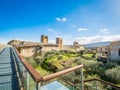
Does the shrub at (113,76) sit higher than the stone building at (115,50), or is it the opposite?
the stone building at (115,50)

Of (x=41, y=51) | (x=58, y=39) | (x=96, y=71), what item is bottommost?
(x=96, y=71)

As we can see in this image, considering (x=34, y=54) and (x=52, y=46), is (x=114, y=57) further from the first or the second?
(x=52, y=46)

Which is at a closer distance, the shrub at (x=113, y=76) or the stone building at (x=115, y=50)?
the shrub at (x=113, y=76)

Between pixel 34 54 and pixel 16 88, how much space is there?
2466 cm

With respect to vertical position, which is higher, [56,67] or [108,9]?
[108,9]

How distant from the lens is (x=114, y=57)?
65.2 ft

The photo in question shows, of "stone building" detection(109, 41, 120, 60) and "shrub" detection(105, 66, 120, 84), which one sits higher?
"stone building" detection(109, 41, 120, 60)

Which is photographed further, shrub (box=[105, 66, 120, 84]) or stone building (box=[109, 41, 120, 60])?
stone building (box=[109, 41, 120, 60])

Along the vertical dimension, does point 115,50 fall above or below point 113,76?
above

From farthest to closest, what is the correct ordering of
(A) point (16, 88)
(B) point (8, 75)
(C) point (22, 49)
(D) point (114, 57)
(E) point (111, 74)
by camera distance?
(C) point (22, 49), (D) point (114, 57), (E) point (111, 74), (B) point (8, 75), (A) point (16, 88)

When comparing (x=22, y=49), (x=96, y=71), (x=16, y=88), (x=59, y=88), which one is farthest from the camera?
(x=22, y=49)

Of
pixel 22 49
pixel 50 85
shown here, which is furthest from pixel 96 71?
pixel 22 49

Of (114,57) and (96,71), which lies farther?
(114,57)

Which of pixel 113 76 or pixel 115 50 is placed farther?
pixel 115 50
